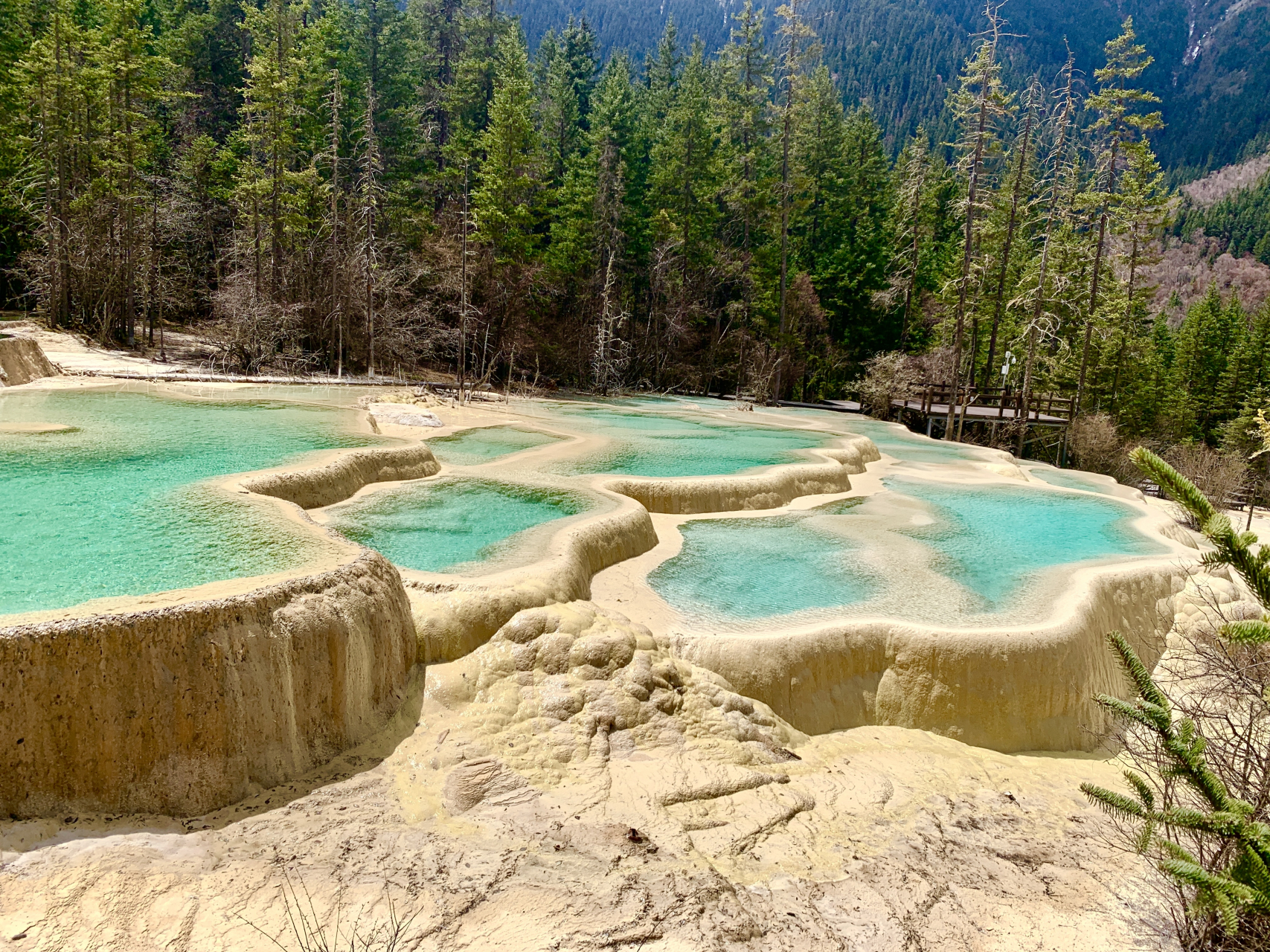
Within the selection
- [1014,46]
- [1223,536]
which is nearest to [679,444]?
[1223,536]

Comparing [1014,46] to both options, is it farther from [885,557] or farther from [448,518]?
[448,518]

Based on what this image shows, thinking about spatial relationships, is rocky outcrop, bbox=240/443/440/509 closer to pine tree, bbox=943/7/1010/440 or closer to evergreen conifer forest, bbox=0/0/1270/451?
evergreen conifer forest, bbox=0/0/1270/451

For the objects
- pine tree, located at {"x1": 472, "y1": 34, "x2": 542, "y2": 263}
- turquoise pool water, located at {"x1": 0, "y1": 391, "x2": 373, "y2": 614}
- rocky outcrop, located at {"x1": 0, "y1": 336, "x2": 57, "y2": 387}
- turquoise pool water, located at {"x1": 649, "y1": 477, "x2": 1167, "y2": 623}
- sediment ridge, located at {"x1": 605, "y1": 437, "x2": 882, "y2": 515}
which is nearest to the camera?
turquoise pool water, located at {"x1": 0, "y1": 391, "x2": 373, "y2": 614}

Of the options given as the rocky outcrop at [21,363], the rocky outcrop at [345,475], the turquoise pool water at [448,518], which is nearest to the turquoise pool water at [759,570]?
the turquoise pool water at [448,518]

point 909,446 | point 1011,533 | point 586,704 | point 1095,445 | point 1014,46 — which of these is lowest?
point 586,704

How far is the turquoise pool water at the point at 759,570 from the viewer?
8680 mm

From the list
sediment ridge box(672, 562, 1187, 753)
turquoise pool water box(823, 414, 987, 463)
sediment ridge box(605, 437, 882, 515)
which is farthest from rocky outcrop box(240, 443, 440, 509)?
turquoise pool water box(823, 414, 987, 463)

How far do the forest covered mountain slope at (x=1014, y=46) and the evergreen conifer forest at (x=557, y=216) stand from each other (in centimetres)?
9515

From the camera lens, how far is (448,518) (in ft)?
32.8

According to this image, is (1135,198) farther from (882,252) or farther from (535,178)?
(535,178)

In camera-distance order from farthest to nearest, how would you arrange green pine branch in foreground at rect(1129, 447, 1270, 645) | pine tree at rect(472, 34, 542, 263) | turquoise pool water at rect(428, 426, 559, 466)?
pine tree at rect(472, 34, 542, 263) < turquoise pool water at rect(428, 426, 559, 466) < green pine branch in foreground at rect(1129, 447, 1270, 645)

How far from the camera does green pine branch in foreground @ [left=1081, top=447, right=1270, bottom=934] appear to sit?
2984 mm

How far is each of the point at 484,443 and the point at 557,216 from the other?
19685 mm

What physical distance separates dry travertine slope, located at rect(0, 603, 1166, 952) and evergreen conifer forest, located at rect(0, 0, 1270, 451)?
16.5 meters
